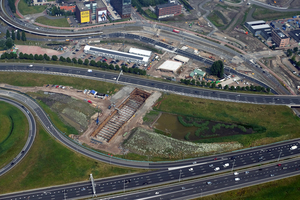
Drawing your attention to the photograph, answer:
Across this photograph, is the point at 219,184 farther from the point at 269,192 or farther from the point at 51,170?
the point at 51,170

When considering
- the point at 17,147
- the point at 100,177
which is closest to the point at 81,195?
the point at 100,177

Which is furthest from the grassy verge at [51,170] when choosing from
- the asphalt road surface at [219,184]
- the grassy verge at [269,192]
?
the grassy verge at [269,192]

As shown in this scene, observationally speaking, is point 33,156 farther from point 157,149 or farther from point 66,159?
point 157,149

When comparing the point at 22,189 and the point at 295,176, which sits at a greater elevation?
the point at 295,176

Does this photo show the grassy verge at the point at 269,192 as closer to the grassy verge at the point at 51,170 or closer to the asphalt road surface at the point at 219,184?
the asphalt road surface at the point at 219,184

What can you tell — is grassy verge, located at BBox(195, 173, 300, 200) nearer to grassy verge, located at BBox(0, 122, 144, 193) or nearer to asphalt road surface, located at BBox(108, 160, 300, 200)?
asphalt road surface, located at BBox(108, 160, 300, 200)

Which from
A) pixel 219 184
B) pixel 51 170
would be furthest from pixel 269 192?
pixel 51 170
